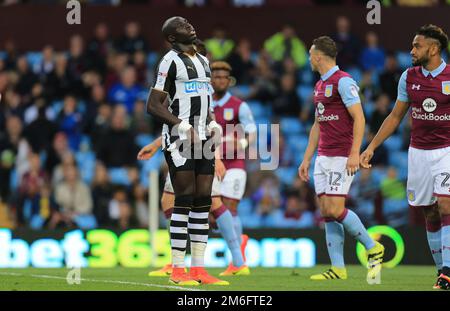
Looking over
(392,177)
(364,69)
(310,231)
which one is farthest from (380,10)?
(310,231)

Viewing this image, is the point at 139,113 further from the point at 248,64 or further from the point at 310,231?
the point at 310,231

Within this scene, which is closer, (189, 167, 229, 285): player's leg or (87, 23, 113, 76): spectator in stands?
(189, 167, 229, 285): player's leg

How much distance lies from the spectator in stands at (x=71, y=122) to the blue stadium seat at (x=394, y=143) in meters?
5.32

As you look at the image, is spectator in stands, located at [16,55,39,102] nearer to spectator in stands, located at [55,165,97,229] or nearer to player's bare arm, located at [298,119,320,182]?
spectator in stands, located at [55,165,97,229]

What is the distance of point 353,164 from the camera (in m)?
10.3

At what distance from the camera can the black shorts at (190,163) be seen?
9766mm

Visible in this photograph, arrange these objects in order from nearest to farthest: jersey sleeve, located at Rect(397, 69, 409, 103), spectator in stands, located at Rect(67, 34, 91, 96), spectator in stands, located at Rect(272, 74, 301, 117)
→ jersey sleeve, located at Rect(397, 69, 409, 103) → spectator in stands, located at Rect(272, 74, 301, 117) → spectator in stands, located at Rect(67, 34, 91, 96)

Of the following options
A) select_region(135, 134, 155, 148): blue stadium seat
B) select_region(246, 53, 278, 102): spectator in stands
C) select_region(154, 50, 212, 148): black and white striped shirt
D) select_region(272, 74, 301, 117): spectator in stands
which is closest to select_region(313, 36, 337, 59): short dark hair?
select_region(154, 50, 212, 148): black and white striped shirt

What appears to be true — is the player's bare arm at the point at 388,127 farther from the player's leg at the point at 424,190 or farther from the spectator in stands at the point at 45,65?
the spectator in stands at the point at 45,65

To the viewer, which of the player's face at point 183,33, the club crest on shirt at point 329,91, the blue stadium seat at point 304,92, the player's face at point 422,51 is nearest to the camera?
the player's face at point 422,51

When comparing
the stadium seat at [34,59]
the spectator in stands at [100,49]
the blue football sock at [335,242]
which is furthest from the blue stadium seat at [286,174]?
the blue football sock at [335,242]

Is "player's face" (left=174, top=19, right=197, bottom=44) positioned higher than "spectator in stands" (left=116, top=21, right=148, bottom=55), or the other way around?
"spectator in stands" (left=116, top=21, right=148, bottom=55)

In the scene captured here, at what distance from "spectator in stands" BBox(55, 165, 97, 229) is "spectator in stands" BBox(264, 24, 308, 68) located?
4670 millimetres

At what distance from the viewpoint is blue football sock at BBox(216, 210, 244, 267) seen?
1200cm
